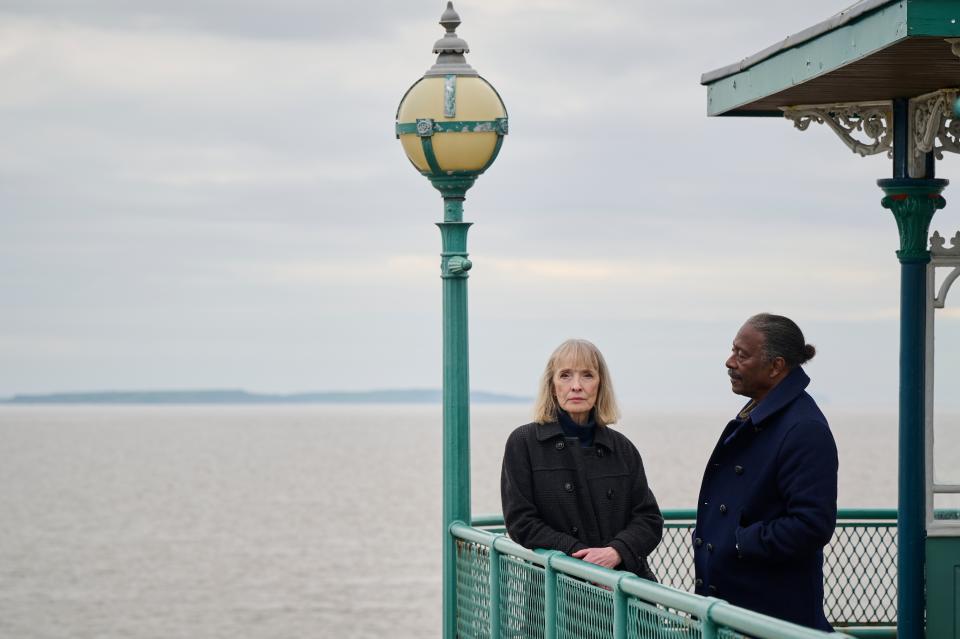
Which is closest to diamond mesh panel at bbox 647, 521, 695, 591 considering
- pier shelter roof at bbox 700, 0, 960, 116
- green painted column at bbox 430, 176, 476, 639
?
green painted column at bbox 430, 176, 476, 639

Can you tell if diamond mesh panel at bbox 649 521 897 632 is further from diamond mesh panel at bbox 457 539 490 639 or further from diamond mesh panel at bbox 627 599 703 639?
diamond mesh panel at bbox 627 599 703 639

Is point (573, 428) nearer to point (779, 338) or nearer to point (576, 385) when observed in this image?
point (576, 385)

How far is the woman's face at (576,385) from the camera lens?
7.72m

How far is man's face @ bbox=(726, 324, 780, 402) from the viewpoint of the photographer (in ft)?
23.4

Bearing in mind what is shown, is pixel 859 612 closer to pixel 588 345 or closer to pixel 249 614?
pixel 588 345

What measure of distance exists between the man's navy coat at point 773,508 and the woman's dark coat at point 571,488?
0.50 meters

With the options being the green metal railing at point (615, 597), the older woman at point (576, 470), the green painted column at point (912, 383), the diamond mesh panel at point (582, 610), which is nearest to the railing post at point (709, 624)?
the green metal railing at point (615, 597)

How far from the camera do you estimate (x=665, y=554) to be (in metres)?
9.56

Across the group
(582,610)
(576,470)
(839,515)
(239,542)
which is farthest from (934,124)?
(239,542)

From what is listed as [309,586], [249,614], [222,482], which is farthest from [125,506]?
[249,614]

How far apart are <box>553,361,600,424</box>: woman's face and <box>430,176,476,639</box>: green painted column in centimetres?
173

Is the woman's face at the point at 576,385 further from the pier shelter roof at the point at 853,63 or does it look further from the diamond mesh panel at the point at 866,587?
the diamond mesh panel at the point at 866,587

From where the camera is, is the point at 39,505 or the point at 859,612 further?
the point at 39,505

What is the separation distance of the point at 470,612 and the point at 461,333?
1499 mm
